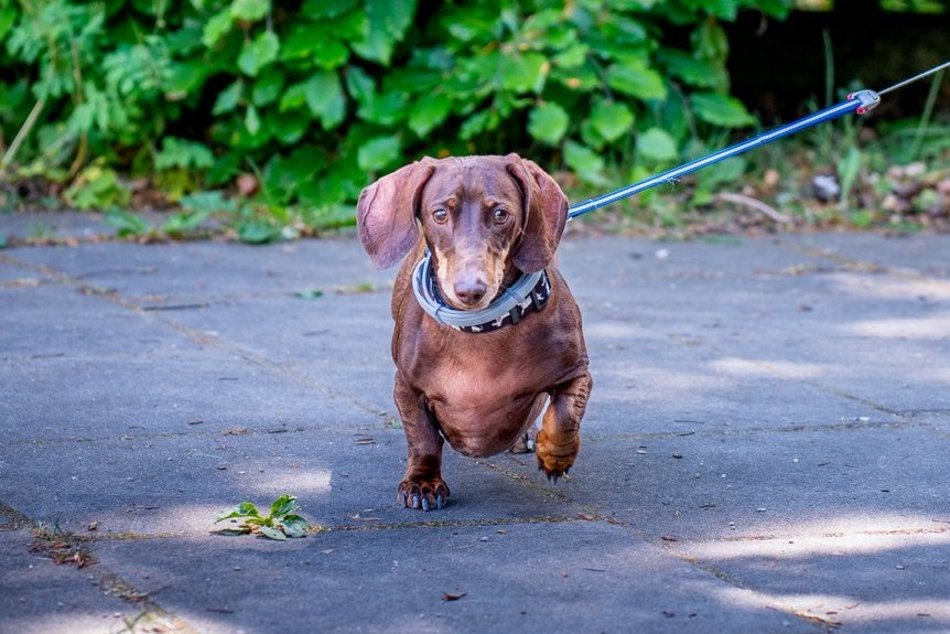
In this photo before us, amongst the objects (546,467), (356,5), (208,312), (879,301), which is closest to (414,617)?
(546,467)

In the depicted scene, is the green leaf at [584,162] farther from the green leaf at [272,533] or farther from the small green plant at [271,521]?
the green leaf at [272,533]

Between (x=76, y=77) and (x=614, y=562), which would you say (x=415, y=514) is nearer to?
(x=614, y=562)

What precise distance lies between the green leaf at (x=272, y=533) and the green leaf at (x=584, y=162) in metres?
4.66

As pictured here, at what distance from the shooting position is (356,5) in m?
7.50

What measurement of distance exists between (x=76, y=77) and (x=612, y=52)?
2869mm

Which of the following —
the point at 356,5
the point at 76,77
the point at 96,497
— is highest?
the point at 356,5

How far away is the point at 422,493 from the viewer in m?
3.45

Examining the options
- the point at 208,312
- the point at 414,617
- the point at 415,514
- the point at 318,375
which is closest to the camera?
the point at 414,617

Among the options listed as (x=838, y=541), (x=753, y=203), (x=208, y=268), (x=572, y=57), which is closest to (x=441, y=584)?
(x=838, y=541)

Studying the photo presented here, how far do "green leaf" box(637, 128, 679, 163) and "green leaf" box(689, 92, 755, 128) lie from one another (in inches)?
12.8

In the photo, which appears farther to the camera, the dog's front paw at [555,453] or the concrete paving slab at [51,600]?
the dog's front paw at [555,453]

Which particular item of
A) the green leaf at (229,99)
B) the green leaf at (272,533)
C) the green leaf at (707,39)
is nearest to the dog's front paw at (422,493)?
the green leaf at (272,533)

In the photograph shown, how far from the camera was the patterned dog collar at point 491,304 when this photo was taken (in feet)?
11.2

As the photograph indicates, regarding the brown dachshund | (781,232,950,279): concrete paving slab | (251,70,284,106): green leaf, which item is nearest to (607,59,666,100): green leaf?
(781,232,950,279): concrete paving slab
